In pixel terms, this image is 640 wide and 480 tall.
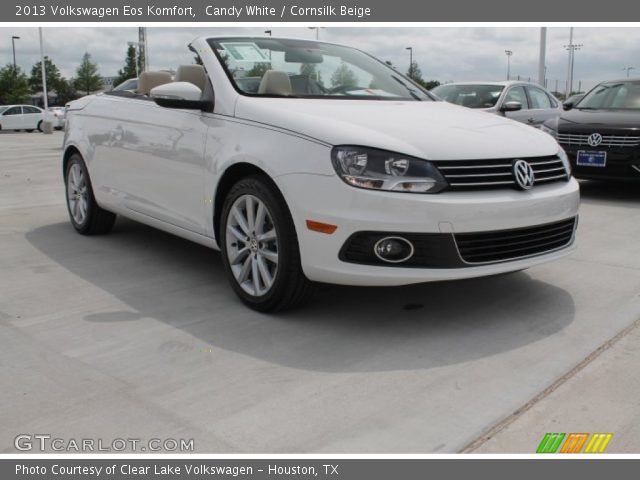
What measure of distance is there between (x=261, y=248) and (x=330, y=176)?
68 centimetres

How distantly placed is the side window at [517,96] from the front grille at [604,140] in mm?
2650

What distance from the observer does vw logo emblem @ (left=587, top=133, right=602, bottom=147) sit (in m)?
8.38

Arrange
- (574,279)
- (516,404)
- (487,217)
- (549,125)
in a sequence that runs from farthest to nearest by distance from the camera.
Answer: (549,125), (574,279), (487,217), (516,404)

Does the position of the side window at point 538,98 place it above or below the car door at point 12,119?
above

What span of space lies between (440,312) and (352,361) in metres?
0.87

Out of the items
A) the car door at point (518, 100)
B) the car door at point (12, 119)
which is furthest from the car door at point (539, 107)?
the car door at point (12, 119)

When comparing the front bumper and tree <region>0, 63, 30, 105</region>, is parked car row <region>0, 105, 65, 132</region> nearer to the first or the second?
tree <region>0, 63, 30, 105</region>

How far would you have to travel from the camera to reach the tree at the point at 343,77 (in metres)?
4.83

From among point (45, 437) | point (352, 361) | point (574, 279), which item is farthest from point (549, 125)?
point (45, 437)

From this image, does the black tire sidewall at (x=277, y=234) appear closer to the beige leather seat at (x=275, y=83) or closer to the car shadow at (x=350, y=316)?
the car shadow at (x=350, y=316)

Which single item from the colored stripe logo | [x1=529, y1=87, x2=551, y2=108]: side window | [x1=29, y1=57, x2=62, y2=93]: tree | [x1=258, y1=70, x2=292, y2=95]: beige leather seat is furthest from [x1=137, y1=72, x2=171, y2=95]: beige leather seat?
[x1=29, y1=57, x2=62, y2=93]: tree

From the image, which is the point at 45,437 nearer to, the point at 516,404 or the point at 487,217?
the point at 516,404

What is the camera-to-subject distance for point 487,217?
364cm

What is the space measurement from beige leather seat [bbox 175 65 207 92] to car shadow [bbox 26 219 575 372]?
128 cm
